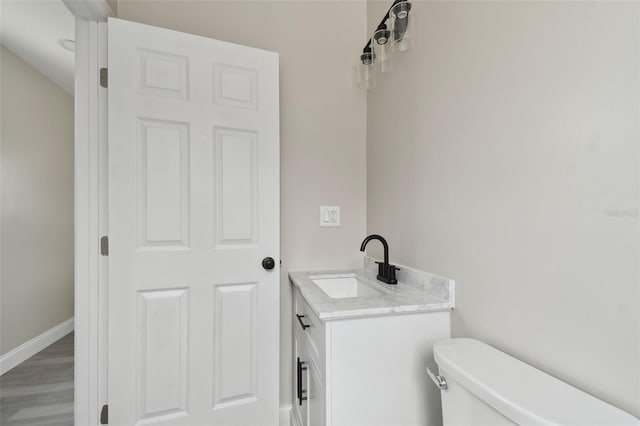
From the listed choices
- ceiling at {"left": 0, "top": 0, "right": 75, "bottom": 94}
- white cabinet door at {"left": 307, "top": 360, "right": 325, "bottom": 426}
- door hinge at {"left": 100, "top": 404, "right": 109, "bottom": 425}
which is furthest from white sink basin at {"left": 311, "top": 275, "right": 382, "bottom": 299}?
ceiling at {"left": 0, "top": 0, "right": 75, "bottom": 94}

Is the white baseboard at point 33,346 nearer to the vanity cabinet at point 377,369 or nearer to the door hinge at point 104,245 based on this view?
the door hinge at point 104,245

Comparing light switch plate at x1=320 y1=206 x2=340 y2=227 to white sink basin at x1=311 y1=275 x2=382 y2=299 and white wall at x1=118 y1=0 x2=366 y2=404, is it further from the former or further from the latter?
white sink basin at x1=311 y1=275 x2=382 y2=299

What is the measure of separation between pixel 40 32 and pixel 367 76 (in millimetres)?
2455

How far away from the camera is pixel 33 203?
2.43 meters

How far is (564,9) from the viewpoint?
2.19 feet

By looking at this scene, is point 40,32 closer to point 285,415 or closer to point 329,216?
point 329,216

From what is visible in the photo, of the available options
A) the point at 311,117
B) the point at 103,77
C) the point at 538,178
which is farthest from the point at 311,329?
the point at 103,77

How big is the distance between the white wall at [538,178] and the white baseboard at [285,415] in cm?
110

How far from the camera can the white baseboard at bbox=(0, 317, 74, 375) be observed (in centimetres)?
213

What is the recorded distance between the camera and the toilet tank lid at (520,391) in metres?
0.51

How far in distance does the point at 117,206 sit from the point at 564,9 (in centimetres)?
166

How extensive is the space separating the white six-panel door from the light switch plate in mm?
334

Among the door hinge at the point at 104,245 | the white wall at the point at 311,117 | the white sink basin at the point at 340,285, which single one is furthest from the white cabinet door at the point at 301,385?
the door hinge at the point at 104,245

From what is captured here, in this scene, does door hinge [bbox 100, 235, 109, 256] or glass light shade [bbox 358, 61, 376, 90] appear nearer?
door hinge [bbox 100, 235, 109, 256]
